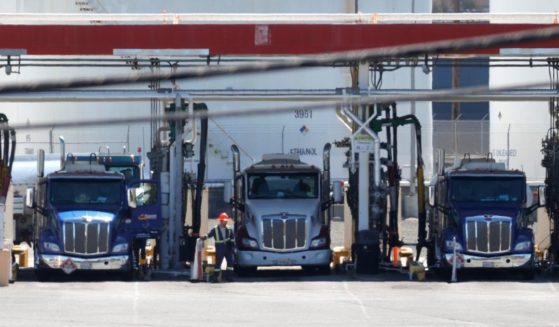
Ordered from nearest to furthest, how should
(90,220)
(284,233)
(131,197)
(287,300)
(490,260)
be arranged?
1. (287,300)
2. (490,260)
3. (90,220)
4. (284,233)
5. (131,197)

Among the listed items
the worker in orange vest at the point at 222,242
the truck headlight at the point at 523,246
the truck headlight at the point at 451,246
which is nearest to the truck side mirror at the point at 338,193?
the worker in orange vest at the point at 222,242

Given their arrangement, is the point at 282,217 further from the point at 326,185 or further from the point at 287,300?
the point at 287,300

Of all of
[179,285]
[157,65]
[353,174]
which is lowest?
[179,285]

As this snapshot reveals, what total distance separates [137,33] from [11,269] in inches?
209

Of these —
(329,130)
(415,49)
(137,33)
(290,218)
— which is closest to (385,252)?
(290,218)

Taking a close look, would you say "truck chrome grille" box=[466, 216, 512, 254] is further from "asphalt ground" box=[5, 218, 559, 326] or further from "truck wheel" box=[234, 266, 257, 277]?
"truck wheel" box=[234, 266, 257, 277]

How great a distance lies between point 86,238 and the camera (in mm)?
25297

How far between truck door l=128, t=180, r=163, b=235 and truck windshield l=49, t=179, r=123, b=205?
1.61 ft

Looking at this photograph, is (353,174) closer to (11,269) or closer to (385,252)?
(385,252)

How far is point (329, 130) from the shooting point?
47.4 meters

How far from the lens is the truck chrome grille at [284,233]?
85.0 feet

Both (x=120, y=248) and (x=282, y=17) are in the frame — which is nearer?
(x=120, y=248)

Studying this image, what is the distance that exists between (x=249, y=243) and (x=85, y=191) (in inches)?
139

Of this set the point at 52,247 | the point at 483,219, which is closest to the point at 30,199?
the point at 52,247
